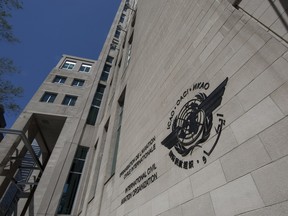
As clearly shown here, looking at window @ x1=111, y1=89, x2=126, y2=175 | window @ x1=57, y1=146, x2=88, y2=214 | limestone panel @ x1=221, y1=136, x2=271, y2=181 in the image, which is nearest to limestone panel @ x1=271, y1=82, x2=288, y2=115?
limestone panel @ x1=221, y1=136, x2=271, y2=181

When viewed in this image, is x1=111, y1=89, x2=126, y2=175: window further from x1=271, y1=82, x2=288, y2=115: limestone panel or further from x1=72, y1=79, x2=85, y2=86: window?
x1=72, y1=79, x2=85, y2=86: window

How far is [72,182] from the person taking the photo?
1573 cm

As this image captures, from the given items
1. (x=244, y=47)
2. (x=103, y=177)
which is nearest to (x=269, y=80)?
(x=244, y=47)

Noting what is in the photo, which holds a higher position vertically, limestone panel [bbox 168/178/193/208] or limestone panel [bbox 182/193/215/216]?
limestone panel [bbox 168/178/193/208]

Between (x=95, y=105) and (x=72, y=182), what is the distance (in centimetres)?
920

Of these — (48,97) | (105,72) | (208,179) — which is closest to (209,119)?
(208,179)

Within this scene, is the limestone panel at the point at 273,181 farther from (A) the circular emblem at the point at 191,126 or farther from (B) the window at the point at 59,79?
(B) the window at the point at 59,79

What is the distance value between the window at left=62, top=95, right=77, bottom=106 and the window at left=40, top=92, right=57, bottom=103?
132 centimetres

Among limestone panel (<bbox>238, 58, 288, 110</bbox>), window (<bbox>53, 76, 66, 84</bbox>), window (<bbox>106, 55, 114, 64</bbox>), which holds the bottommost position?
limestone panel (<bbox>238, 58, 288, 110</bbox>)

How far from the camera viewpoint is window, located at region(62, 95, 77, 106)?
74.7 ft

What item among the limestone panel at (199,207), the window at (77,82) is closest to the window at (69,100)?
the window at (77,82)

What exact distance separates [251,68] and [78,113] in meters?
19.8

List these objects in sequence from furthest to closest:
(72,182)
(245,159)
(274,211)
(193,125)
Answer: (72,182) < (193,125) < (245,159) < (274,211)

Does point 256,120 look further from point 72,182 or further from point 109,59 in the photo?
point 109,59
